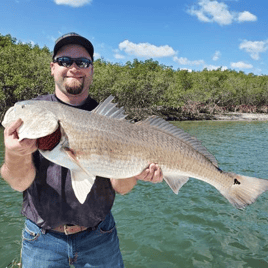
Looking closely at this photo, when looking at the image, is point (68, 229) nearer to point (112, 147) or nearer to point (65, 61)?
point (112, 147)

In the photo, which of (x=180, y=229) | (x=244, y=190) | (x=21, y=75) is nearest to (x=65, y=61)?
(x=244, y=190)

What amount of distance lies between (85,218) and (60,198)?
305mm

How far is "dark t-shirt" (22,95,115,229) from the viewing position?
95.9 inches

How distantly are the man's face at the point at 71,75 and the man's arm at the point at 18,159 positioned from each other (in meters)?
0.78

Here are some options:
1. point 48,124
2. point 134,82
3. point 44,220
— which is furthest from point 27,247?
point 134,82

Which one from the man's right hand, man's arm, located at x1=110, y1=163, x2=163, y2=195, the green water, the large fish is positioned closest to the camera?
the man's right hand

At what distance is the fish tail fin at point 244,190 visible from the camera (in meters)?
2.75

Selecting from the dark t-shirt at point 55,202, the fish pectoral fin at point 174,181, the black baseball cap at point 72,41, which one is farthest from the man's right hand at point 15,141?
the fish pectoral fin at point 174,181

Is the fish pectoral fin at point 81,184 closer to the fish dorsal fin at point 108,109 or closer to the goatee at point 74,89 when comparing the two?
the fish dorsal fin at point 108,109

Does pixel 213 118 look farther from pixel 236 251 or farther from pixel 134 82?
pixel 236 251

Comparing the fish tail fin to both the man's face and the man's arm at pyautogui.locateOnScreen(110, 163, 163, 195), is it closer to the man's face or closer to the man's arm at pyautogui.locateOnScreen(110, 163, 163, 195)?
the man's arm at pyautogui.locateOnScreen(110, 163, 163, 195)

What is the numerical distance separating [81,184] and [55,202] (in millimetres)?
395

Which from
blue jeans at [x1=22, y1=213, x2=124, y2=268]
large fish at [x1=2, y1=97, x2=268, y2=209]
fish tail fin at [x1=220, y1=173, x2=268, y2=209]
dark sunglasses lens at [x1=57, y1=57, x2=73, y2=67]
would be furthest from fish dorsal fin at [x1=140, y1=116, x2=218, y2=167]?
blue jeans at [x1=22, y1=213, x2=124, y2=268]

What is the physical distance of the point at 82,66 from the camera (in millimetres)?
2811
